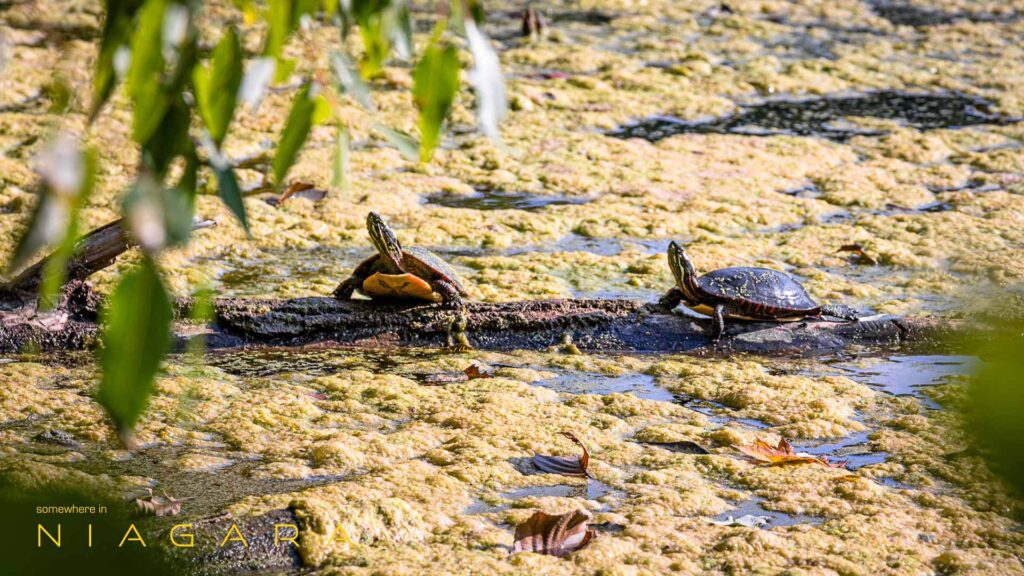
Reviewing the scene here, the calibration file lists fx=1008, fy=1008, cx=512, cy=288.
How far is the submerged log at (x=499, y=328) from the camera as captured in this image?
3680 millimetres

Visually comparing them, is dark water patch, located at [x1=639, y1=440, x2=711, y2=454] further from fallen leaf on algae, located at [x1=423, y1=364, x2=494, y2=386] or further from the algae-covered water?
fallen leaf on algae, located at [x1=423, y1=364, x2=494, y2=386]

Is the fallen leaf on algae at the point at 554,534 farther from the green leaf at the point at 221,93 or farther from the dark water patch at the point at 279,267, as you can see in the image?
the dark water patch at the point at 279,267

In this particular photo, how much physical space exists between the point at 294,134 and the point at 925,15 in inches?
476

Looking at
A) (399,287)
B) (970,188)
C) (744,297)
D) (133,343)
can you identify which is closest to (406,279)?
(399,287)

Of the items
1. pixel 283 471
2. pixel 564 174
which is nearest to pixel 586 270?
pixel 564 174

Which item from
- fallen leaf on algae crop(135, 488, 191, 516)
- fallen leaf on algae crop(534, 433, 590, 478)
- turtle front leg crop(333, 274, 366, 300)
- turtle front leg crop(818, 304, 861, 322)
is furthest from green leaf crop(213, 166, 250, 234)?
turtle front leg crop(818, 304, 861, 322)

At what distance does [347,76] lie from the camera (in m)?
1.19

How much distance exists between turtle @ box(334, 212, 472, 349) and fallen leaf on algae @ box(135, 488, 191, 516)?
1629 millimetres

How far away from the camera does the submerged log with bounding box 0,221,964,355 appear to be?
12.1 ft

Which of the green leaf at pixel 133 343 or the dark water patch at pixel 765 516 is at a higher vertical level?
the green leaf at pixel 133 343

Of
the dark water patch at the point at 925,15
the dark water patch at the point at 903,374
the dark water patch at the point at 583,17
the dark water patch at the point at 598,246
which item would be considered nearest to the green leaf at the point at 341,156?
the dark water patch at the point at 903,374

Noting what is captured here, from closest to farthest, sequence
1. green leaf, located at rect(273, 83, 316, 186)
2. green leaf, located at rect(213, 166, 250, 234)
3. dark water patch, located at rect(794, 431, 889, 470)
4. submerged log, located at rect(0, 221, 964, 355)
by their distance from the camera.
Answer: green leaf, located at rect(213, 166, 250, 234), green leaf, located at rect(273, 83, 316, 186), dark water patch, located at rect(794, 431, 889, 470), submerged log, located at rect(0, 221, 964, 355)

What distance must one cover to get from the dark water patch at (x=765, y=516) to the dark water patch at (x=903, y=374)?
1187mm

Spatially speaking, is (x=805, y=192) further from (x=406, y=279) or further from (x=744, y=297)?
(x=406, y=279)
